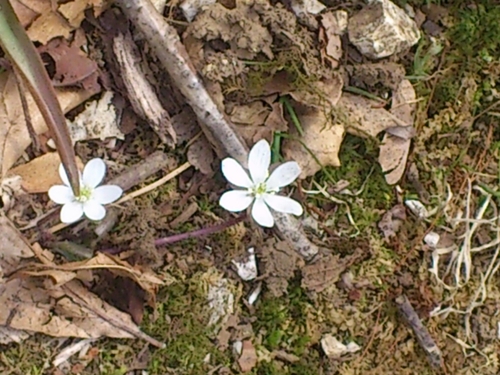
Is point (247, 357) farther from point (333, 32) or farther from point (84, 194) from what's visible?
point (333, 32)

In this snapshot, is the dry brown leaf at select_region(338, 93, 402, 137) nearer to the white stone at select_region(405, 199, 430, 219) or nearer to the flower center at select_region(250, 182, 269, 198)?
the white stone at select_region(405, 199, 430, 219)

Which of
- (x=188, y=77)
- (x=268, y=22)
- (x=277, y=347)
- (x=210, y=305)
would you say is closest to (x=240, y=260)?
(x=210, y=305)

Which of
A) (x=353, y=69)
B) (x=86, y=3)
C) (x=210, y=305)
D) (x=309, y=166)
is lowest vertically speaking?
(x=210, y=305)

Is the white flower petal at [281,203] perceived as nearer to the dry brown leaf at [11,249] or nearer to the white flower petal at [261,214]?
the white flower petal at [261,214]

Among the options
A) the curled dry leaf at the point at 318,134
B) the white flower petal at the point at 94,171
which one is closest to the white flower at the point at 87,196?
the white flower petal at the point at 94,171

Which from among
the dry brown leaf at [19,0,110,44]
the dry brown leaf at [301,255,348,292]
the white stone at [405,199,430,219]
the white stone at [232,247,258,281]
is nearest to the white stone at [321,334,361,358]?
the dry brown leaf at [301,255,348,292]

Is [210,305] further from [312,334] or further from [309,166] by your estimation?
[309,166]
